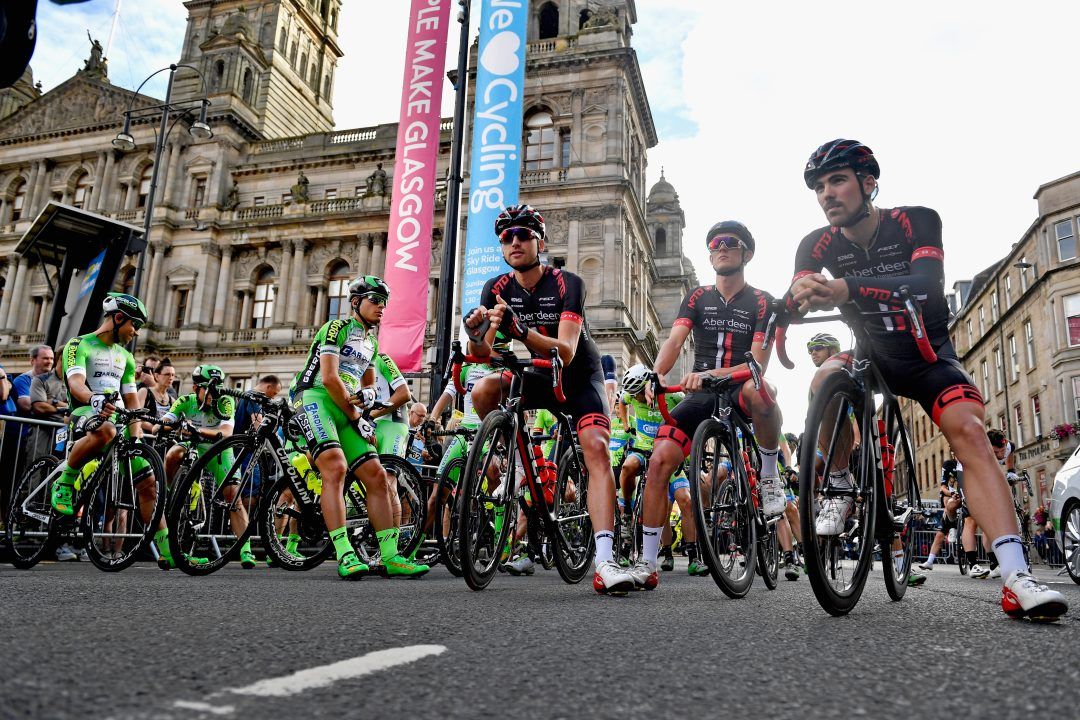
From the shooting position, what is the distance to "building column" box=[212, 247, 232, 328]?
41438mm

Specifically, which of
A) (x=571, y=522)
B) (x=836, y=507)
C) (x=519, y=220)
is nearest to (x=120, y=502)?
(x=571, y=522)

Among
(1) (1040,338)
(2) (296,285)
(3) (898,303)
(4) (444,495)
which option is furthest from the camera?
(2) (296,285)

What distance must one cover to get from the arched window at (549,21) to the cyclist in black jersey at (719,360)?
128ft

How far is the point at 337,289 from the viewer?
137ft

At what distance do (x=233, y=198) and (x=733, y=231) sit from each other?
42518mm

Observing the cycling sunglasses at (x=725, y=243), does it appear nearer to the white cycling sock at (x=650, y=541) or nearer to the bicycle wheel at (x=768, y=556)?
the bicycle wheel at (x=768, y=556)

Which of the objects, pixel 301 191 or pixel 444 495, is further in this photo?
pixel 301 191

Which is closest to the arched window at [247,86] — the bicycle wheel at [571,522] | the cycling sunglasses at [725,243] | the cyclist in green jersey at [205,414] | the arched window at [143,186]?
the arched window at [143,186]

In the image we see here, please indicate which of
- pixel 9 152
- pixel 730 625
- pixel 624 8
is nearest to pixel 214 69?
pixel 9 152

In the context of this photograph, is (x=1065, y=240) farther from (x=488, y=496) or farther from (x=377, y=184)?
(x=488, y=496)

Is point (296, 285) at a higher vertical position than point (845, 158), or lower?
higher

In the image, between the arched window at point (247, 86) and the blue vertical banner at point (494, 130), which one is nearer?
the blue vertical banner at point (494, 130)

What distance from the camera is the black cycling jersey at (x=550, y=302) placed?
462cm

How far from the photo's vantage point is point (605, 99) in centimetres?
3831
